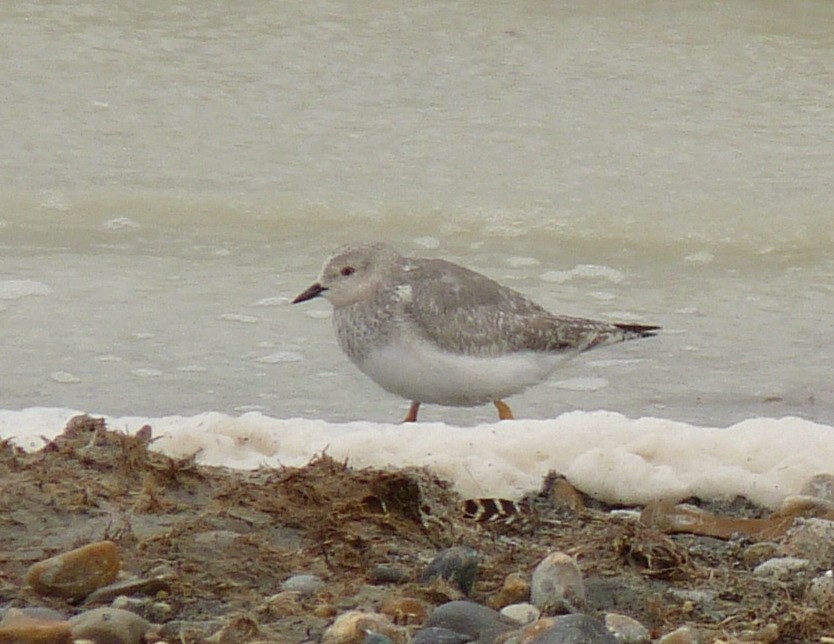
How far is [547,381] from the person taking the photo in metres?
5.07

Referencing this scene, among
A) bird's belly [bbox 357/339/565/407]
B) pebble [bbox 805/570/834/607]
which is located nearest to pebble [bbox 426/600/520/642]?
pebble [bbox 805/570/834/607]

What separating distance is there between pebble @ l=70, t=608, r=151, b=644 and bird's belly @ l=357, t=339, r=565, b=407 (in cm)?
224

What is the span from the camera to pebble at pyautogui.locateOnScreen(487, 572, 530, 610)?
240cm

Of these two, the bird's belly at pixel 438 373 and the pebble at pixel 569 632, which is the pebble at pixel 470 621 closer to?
the pebble at pixel 569 632

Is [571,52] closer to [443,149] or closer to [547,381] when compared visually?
[443,149]

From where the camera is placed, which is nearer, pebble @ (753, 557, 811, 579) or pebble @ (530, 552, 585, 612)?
pebble @ (530, 552, 585, 612)

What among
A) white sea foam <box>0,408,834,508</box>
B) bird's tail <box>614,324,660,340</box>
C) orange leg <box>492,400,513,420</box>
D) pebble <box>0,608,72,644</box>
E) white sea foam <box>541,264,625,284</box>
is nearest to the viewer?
pebble <box>0,608,72,644</box>

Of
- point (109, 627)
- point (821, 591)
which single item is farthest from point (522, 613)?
point (109, 627)

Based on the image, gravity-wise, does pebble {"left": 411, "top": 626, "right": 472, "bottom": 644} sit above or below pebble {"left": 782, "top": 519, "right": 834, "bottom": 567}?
→ below

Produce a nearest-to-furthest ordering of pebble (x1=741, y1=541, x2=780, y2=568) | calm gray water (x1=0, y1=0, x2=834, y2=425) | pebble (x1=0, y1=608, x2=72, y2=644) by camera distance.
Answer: pebble (x1=0, y1=608, x2=72, y2=644), pebble (x1=741, y1=541, x2=780, y2=568), calm gray water (x1=0, y1=0, x2=834, y2=425)

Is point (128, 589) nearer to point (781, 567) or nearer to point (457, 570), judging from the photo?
point (457, 570)

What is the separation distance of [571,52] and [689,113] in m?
0.96

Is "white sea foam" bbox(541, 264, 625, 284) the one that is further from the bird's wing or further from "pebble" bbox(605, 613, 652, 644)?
"pebble" bbox(605, 613, 652, 644)

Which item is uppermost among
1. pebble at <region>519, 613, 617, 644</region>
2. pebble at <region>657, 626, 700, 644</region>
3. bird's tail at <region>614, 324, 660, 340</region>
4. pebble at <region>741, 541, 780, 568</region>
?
bird's tail at <region>614, 324, 660, 340</region>
